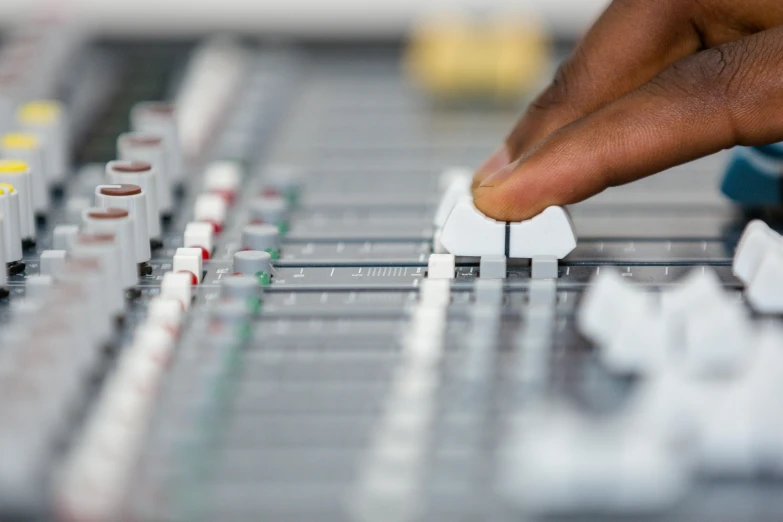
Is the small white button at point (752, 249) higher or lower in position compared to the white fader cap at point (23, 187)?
lower

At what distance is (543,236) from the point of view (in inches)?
42.6

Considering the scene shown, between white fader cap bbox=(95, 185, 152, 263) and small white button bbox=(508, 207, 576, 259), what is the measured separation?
0.33 metres

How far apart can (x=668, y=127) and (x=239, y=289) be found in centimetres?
44

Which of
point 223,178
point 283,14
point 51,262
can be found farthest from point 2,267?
point 283,14

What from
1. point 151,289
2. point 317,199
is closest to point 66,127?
point 317,199

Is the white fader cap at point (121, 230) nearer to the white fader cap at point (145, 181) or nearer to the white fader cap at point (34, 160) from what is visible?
the white fader cap at point (145, 181)

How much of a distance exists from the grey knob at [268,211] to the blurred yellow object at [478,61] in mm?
693

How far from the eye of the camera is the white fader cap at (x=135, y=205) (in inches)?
41.3

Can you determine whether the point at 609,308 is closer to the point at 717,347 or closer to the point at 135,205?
the point at 717,347

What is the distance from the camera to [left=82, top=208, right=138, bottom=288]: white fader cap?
984mm

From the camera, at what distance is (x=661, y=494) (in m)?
0.68

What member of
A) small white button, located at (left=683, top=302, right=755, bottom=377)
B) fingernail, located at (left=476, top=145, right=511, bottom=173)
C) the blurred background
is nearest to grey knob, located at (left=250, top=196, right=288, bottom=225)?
fingernail, located at (left=476, top=145, right=511, bottom=173)

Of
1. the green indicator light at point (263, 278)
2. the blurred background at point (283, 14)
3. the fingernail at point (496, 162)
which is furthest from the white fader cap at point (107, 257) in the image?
the blurred background at point (283, 14)

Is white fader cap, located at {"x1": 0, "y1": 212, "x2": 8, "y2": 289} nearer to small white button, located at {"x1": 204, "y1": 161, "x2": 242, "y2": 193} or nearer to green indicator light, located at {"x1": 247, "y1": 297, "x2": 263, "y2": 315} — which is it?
green indicator light, located at {"x1": 247, "y1": 297, "x2": 263, "y2": 315}
